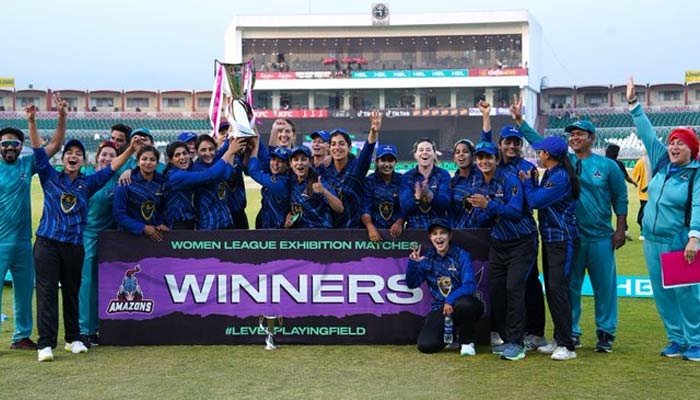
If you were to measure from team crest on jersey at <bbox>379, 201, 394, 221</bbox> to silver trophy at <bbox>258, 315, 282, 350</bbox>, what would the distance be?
4.25 feet

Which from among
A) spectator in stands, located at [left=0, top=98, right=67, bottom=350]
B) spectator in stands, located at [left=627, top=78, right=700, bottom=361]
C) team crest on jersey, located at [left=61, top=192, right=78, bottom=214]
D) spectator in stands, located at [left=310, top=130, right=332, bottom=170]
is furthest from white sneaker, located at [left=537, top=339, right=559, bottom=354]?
spectator in stands, located at [left=0, top=98, right=67, bottom=350]

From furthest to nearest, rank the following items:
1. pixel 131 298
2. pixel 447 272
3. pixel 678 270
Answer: pixel 131 298 → pixel 447 272 → pixel 678 270

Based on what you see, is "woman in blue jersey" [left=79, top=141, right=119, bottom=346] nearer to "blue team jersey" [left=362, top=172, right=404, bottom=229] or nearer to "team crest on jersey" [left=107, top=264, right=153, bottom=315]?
"team crest on jersey" [left=107, top=264, right=153, bottom=315]

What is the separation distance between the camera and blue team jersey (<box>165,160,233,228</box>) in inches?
→ 297

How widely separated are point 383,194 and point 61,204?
109 inches

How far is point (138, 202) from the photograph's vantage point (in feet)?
25.3

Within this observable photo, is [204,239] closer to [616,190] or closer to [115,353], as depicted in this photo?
[115,353]

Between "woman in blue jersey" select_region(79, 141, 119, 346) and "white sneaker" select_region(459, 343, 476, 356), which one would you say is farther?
"woman in blue jersey" select_region(79, 141, 119, 346)

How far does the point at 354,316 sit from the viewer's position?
25.5ft

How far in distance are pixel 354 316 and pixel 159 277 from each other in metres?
1.77

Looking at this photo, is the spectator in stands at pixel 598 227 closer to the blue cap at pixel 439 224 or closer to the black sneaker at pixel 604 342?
the black sneaker at pixel 604 342

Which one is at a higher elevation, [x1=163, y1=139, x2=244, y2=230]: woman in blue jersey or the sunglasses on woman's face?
the sunglasses on woman's face

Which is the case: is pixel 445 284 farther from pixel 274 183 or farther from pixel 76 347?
pixel 76 347

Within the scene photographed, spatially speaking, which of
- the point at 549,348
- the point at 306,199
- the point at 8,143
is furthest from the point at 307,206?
the point at 8,143
